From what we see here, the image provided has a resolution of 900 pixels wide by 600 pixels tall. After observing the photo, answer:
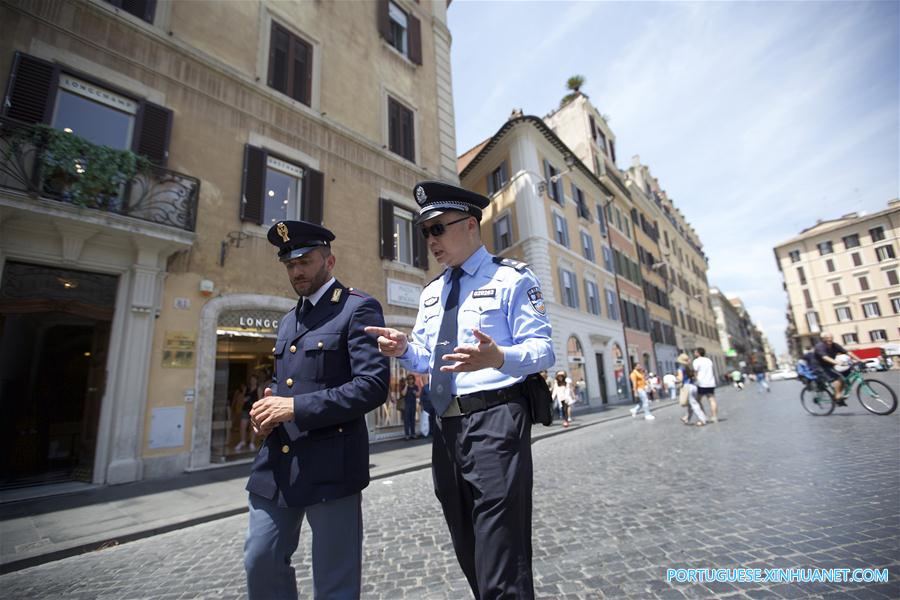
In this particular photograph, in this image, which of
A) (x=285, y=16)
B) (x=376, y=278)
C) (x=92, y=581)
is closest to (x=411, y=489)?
(x=92, y=581)

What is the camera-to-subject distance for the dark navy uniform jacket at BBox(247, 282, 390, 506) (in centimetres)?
174

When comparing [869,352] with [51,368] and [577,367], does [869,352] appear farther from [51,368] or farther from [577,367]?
[51,368]

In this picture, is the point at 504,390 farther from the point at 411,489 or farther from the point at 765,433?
the point at 765,433

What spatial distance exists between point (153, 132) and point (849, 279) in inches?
2186

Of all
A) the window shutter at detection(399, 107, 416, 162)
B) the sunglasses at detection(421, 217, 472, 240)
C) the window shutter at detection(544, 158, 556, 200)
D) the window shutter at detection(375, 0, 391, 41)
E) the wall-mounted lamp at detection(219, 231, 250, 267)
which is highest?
the window shutter at detection(375, 0, 391, 41)

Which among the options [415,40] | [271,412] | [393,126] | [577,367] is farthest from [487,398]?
[577,367]

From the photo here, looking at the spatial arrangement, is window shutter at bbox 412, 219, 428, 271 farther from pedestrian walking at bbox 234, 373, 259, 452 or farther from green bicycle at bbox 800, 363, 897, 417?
green bicycle at bbox 800, 363, 897, 417

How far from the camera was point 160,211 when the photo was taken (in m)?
7.43

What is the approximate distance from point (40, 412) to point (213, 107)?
7.34 meters

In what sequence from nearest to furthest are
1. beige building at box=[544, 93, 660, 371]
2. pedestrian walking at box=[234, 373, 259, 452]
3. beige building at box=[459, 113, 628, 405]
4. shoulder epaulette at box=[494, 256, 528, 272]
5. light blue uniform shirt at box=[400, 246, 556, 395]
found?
light blue uniform shirt at box=[400, 246, 556, 395]
shoulder epaulette at box=[494, 256, 528, 272]
pedestrian walking at box=[234, 373, 259, 452]
beige building at box=[459, 113, 628, 405]
beige building at box=[544, 93, 660, 371]

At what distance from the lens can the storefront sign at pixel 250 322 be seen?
8430 millimetres

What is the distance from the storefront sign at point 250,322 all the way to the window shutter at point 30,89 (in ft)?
14.2

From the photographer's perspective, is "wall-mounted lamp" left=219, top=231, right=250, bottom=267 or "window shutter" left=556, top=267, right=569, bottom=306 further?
"window shutter" left=556, top=267, right=569, bottom=306

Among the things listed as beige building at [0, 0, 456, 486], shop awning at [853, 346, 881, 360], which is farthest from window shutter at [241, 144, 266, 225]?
shop awning at [853, 346, 881, 360]
